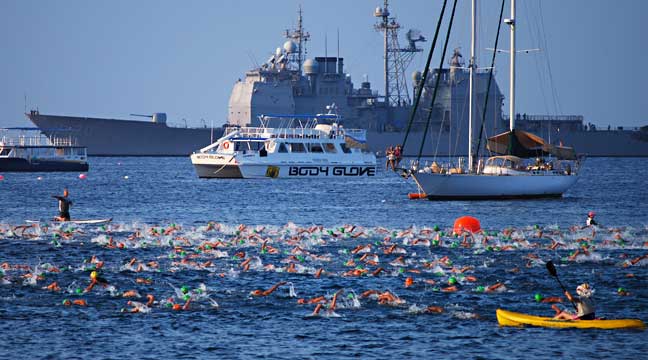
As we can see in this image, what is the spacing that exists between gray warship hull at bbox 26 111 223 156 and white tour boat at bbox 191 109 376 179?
6470 cm

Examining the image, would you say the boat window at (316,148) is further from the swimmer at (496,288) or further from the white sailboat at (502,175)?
A: the swimmer at (496,288)

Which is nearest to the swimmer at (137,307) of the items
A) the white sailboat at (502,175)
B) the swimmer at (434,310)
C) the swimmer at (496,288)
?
the swimmer at (434,310)

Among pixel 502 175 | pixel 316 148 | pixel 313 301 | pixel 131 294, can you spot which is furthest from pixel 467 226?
pixel 316 148

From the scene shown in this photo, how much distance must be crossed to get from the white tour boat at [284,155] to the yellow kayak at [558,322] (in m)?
66.3

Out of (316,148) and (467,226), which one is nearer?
(467,226)

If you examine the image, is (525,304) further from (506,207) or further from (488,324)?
(506,207)

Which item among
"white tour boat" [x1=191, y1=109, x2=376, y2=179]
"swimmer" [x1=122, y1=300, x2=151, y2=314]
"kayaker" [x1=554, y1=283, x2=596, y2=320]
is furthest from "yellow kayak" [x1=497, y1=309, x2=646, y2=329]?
"white tour boat" [x1=191, y1=109, x2=376, y2=179]

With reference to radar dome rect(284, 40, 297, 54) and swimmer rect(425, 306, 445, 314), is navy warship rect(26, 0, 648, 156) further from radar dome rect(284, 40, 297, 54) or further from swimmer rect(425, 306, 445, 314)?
swimmer rect(425, 306, 445, 314)

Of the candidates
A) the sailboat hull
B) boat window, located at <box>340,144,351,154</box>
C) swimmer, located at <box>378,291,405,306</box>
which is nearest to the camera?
→ swimmer, located at <box>378,291,405,306</box>

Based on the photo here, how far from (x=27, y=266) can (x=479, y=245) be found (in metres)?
13.4

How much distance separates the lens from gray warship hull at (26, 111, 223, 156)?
156000 millimetres

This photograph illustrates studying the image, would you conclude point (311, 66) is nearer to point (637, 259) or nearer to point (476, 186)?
point (476, 186)

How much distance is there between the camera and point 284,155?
90.6 metres

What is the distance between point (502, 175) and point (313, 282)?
29389mm
